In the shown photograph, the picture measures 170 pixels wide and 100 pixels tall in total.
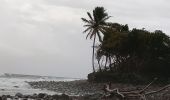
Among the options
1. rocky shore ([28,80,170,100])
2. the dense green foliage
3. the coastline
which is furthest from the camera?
the dense green foliage

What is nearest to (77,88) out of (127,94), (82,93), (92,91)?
(92,91)

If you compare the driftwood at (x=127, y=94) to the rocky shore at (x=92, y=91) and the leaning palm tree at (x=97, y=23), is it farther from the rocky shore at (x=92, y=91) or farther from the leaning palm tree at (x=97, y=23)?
the leaning palm tree at (x=97, y=23)

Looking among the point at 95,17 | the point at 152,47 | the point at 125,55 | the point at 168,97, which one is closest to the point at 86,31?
the point at 95,17

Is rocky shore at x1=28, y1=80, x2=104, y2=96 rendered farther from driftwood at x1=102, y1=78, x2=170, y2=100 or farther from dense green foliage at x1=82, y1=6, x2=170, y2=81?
driftwood at x1=102, y1=78, x2=170, y2=100

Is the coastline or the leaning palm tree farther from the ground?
the leaning palm tree

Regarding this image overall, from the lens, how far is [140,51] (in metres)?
62.4

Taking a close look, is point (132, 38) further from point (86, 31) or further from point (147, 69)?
point (86, 31)

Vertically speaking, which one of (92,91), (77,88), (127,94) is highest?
(77,88)

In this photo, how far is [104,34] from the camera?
228 feet

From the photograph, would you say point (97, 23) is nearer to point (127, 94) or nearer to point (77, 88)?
point (77, 88)

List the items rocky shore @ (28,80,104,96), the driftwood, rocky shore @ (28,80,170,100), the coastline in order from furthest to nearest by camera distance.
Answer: rocky shore @ (28,80,104,96), the coastline, rocky shore @ (28,80,170,100), the driftwood

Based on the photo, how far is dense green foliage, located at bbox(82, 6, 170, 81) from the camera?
200 ft

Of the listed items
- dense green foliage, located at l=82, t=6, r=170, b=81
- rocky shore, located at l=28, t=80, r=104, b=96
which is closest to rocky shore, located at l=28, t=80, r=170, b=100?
rocky shore, located at l=28, t=80, r=104, b=96

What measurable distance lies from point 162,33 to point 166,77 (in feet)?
20.3
